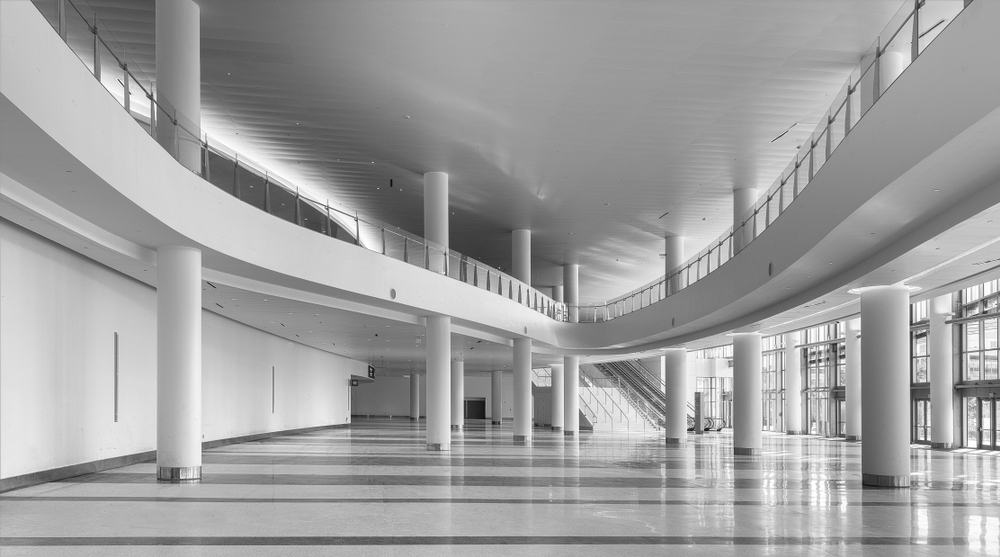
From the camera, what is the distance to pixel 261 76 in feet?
61.6

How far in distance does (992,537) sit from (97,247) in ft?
46.9

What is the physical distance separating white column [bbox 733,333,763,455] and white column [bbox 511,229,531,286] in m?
9.23

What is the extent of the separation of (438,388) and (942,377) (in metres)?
18.6

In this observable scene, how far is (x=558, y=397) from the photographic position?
46.8 metres

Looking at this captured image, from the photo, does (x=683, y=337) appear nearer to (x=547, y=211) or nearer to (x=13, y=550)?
(x=547, y=211)

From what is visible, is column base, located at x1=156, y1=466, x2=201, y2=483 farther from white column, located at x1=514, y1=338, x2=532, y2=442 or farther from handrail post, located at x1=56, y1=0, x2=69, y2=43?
white column, located at x1=514, y1=338, x2=532, y2=442

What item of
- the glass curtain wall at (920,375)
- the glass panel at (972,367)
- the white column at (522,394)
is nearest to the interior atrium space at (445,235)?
the glass panel at (972,367)

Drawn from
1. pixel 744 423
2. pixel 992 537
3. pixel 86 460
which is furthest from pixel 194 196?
pixel 744 423

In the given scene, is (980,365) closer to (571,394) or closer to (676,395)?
(676,395)

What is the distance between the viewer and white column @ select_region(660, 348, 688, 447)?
36688 millimetres

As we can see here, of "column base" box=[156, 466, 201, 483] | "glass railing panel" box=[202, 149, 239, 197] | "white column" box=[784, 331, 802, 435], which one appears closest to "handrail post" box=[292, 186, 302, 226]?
"glass railing panel" box=[202, 149, 239, 197]

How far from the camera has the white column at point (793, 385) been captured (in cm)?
4569

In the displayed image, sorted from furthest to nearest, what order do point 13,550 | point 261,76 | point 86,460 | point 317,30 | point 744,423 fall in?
point 744,423, point 261,76, point 86,460, point 317,30, point 13,550

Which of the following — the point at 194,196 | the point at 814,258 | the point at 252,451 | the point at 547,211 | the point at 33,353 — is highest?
the point at 547,211
